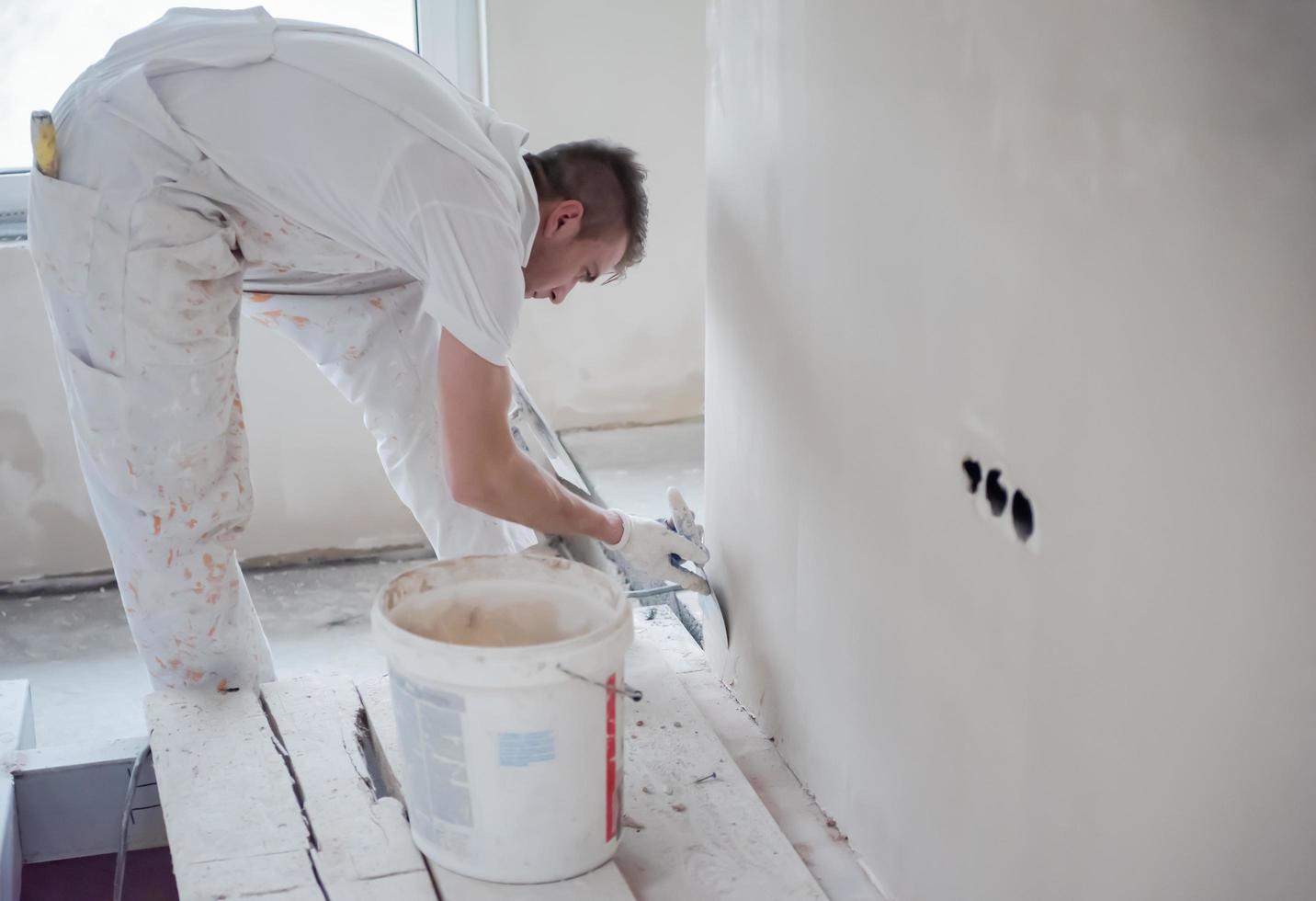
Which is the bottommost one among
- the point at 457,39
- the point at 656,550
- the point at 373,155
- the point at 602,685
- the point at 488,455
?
the point at 656,550

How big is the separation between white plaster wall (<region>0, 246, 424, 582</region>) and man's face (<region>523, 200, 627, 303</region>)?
1581 millimetres

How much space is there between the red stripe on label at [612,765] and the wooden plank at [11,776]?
922 mm

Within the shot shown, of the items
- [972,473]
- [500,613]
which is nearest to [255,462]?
[500,613]

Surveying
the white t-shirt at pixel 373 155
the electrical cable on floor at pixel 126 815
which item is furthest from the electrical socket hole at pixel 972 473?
the electrical cable on floor at pixel 126 815

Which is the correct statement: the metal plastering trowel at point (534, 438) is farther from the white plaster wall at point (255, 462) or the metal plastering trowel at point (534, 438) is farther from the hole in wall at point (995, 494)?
the hole in wall at point (995, 494)

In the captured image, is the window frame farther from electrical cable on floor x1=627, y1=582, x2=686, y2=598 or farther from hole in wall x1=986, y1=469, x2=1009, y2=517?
hole in wall x1=986, y1=469, x2=1009, y2=517

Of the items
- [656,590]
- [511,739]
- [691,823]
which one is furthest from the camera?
[656,590]

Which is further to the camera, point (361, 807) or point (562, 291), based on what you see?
point (562, 291)

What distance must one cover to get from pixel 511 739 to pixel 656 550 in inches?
25.8

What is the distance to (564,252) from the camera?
1817 millimetres

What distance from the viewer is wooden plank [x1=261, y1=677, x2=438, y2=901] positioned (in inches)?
56.0

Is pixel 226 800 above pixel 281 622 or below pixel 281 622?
above

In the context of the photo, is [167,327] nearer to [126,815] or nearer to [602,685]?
[126,815]

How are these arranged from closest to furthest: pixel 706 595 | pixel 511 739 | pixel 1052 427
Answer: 1. pixel 1052 427
2. pixel 511 739
3. pixel 706 595
